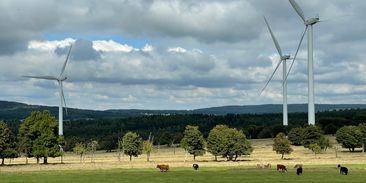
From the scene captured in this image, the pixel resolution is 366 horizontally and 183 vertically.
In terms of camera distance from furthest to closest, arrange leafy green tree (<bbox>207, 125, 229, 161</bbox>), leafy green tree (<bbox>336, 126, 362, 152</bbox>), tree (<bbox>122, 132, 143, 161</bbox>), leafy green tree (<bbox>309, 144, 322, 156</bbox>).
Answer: leafy green tree (<bbox>336, 126, 362, 152</bbox>) < tree (<bbox>122, 132, 143, 161</bbox>) < leafy green tree (<bbox>309, 144, 322, 156</bbox>) < leafy green tree (<bbox>207, 125, 229, 161</bbox>)

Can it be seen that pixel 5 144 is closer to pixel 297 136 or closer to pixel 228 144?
pixel 228 144

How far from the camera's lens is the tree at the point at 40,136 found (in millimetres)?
109062

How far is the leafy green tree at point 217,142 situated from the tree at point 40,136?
32.3 m

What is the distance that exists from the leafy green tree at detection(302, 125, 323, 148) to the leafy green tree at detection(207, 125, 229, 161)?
94.7ft

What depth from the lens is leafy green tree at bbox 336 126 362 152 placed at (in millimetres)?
139625

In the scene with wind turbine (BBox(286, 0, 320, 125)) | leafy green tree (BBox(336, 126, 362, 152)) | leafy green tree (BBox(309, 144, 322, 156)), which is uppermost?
wind turbine (BBox(286, 0, 320, 125))

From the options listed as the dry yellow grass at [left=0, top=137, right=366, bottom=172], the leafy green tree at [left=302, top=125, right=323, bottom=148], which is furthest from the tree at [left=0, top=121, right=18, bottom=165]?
the leafy green tree at [left=302, top=125, right=323, bottom=148]

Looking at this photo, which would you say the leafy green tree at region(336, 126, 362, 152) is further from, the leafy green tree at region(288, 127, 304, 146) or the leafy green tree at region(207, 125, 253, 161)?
the leafy green tree at region(207, 125, 253, 161)

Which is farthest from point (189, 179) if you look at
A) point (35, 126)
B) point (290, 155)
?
point (290, 155)

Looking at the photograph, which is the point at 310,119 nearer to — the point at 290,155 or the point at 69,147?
the point at 290,155

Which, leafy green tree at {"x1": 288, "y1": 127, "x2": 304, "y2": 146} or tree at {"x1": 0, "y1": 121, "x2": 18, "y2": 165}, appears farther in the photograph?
leafy green tree at {"x1": 288, "y1": 127, "x2": 304, "y2": 146}

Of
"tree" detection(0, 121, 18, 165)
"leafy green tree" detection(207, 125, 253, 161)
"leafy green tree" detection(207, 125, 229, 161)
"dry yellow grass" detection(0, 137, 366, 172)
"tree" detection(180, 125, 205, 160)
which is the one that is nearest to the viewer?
"dry yellow grass" detection(0, 137, 366, 172)

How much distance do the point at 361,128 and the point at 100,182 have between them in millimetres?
100589

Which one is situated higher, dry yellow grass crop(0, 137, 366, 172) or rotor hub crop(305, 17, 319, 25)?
rotor hub crop(305, 17, 319, 25)
